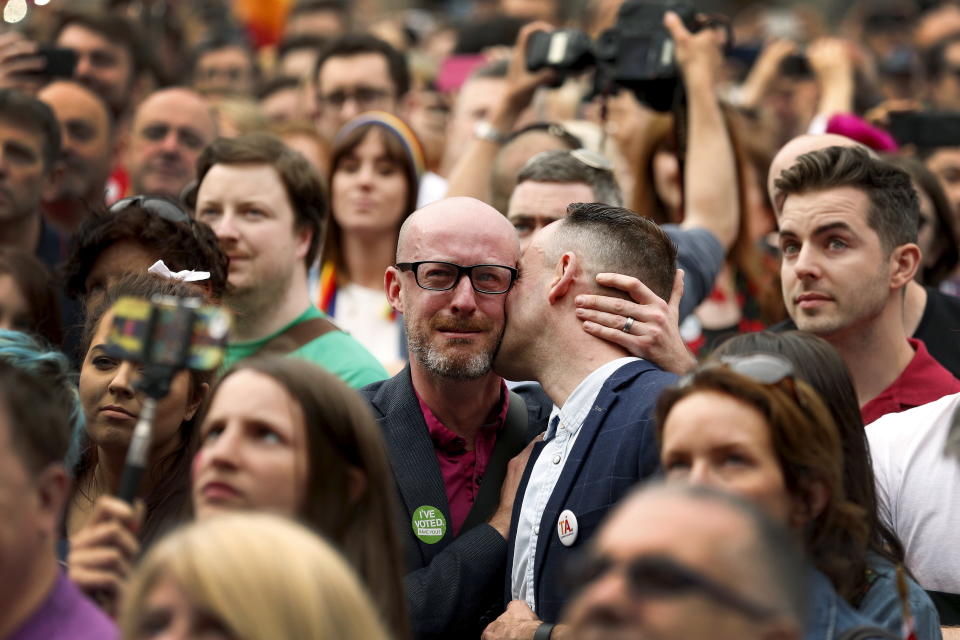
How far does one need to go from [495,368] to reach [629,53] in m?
2.45

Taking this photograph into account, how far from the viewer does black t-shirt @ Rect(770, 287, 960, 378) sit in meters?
5.56

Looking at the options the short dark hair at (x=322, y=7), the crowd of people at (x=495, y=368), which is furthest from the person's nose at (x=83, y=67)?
the short dark hair at (x=322, y=7)

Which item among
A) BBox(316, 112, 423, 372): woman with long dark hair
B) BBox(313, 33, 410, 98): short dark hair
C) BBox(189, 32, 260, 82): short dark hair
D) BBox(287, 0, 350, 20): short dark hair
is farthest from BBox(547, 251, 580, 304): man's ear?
BBox(287, 0, 350, 20): short dark hair

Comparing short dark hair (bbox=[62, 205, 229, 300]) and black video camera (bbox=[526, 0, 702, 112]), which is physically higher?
black video camera (bbox=[526, 0, 702, 112])

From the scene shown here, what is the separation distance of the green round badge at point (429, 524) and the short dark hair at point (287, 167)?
2.05m

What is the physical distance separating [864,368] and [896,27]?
8.35 m

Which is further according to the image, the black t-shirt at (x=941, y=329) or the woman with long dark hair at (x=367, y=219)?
the woman with long dark hair at (x=367, y=219)

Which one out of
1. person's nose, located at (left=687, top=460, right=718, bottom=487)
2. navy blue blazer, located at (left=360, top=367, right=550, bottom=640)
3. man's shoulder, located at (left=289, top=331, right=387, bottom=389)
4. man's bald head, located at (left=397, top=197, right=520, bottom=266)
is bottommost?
navy blue blazer, located at (left=360, top=367, right=550, bottom=640)

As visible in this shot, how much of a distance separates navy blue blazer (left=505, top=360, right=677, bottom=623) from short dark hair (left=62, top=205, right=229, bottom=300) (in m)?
1.73

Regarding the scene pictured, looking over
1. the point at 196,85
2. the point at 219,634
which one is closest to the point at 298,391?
the point at 219,634

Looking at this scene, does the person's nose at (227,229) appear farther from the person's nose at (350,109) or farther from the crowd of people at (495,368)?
the person's nose at (350,109)

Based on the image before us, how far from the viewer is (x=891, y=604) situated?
3.76 metres

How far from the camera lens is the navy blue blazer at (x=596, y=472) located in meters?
4.22

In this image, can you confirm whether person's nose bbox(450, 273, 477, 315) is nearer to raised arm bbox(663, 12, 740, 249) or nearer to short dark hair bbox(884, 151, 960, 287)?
raised arm bbox(663, 12, 740, 249)
